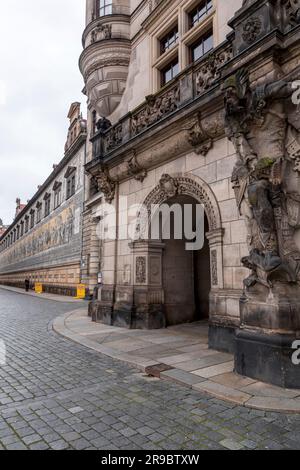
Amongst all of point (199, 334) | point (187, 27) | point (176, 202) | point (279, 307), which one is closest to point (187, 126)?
point (176, 202)

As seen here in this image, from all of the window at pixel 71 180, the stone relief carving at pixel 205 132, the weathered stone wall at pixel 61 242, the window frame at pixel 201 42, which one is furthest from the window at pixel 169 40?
the window at pixel 71 180

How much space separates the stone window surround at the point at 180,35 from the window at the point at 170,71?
0.39 feet

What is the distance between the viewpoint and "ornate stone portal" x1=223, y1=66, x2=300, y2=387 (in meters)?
4.92

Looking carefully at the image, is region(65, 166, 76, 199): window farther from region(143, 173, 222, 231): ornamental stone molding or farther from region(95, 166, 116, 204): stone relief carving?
region(143, 173, 222, 231): ornamental stone molding

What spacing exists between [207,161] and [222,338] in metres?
4.08

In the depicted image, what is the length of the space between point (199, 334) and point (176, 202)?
3832mm

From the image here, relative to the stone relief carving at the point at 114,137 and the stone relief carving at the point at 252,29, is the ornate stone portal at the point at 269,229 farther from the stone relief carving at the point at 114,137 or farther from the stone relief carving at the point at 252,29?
the stone relief carving at the point at 114,137

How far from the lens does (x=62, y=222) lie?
30016 millimetres

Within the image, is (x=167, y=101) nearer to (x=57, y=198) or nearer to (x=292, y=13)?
(x=292, y=13)

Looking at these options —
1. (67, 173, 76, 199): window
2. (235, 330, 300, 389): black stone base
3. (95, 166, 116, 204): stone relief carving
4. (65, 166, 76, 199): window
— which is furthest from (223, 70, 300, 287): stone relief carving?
(67, 173, 76, 199): window

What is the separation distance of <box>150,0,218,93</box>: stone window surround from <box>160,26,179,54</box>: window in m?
0.12

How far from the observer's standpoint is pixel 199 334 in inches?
344

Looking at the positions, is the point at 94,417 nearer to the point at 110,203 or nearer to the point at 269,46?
the point at 269,46

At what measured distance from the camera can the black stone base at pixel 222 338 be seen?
6.55 metres
